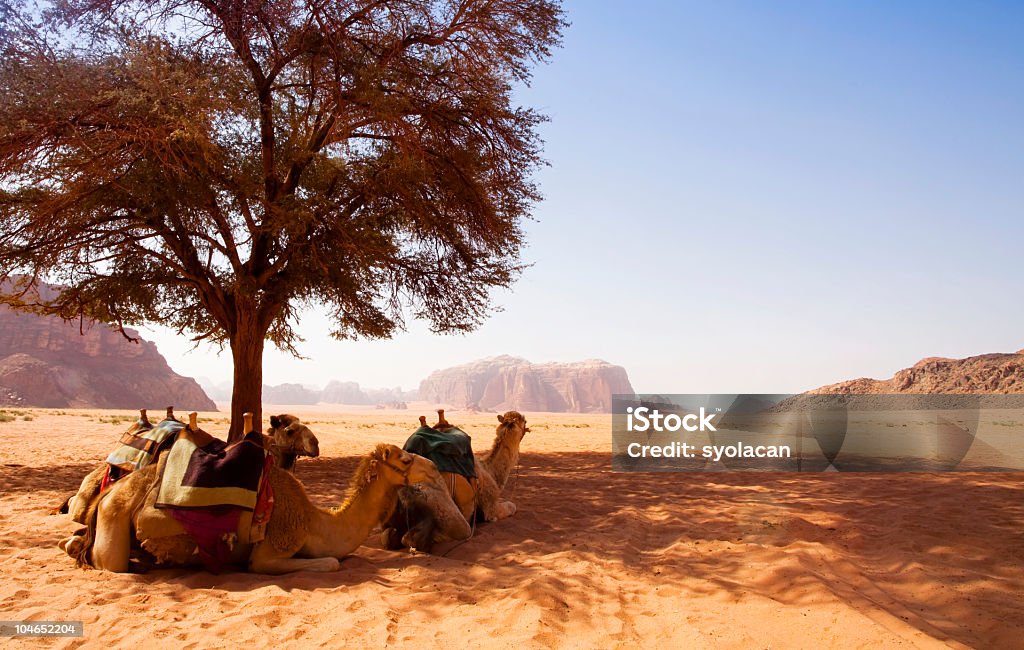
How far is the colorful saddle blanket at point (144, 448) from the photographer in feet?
19.0

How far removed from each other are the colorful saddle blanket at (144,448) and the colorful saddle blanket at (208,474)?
445 millimetres

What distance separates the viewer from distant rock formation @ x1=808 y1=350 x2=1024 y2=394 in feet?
73.6

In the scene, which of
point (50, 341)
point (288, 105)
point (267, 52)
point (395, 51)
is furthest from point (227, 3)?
point (50, 341)

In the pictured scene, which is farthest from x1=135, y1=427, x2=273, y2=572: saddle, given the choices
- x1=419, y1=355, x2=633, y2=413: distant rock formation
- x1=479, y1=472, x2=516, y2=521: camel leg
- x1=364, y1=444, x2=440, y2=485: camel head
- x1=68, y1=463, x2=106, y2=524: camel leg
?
x1=419, y1=355, x2=633, y2=413: distant rock formation

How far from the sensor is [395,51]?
43.3ft

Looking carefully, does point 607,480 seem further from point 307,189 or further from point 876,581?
point 307,189

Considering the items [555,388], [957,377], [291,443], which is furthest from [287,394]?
[291,443]

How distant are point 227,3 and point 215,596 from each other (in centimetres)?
1138

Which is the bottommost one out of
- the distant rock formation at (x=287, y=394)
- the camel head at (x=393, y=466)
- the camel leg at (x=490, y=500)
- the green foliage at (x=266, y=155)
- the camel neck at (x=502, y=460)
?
the distant rock formation at (x=287, y=394)

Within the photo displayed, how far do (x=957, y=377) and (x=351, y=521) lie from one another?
25457 millimetres

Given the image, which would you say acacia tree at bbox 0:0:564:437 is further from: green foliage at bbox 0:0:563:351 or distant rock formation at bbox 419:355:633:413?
distant rock formation at bbox 419:355:633:413

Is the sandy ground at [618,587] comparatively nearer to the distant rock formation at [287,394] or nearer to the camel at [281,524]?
the camel at [281,524]

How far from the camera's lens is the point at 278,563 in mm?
5484

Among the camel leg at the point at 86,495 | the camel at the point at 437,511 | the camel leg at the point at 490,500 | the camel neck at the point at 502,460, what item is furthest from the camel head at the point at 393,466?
the camel neck at the point at 502,460
